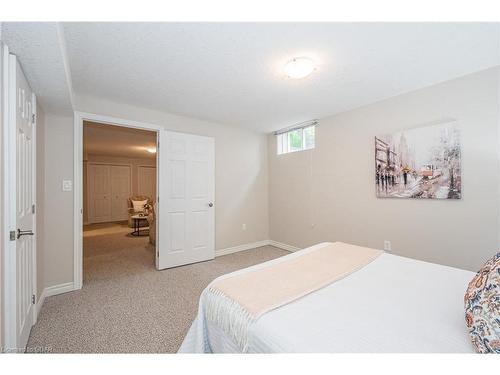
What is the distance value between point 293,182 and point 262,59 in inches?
94.9

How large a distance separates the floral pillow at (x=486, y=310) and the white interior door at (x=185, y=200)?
312 cm

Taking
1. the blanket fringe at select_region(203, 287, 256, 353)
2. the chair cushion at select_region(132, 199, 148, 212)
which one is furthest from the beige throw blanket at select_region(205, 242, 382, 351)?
the chair cushion at select_region(132, 199, 148, 212)

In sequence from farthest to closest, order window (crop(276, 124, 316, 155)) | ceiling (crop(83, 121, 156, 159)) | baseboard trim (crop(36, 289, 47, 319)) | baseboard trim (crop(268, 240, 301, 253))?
ceiling (crop(83, 121, 156, 159)) < baseboard trim (crop(268, 240, 301, 253)) < window (crop(276, 124, 316, 155)) < baseboard trim (crop(36, 289, 47, 319))

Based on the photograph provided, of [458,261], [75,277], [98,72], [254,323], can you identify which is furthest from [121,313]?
[458,261]

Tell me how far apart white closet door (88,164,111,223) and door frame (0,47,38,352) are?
21.7 ft

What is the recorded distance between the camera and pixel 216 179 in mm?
3736

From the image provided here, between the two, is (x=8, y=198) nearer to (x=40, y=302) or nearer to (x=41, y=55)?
(x=41, y=55)

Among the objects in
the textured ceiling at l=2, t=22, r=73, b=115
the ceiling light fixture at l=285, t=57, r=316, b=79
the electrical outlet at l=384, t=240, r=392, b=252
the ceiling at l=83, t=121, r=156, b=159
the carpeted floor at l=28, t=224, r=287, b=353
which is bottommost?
the carpeted floor at l=28, t=224, r=287, b=353

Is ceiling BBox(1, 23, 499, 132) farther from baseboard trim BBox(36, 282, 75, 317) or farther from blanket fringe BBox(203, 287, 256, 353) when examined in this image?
baseboard trim BBox(36, 282, 75, 317)

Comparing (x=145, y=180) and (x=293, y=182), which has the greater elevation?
(x=145, y=180)

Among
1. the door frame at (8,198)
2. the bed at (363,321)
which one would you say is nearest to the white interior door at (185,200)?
the door frame at (8,198)

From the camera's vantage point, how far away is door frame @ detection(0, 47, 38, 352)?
1.18 metres

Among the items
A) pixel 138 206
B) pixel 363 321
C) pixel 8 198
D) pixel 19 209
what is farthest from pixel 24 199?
pixel 138 206

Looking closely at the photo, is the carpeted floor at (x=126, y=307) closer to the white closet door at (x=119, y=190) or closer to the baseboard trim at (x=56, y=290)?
the baseboard trim at (x=56, y=290)
